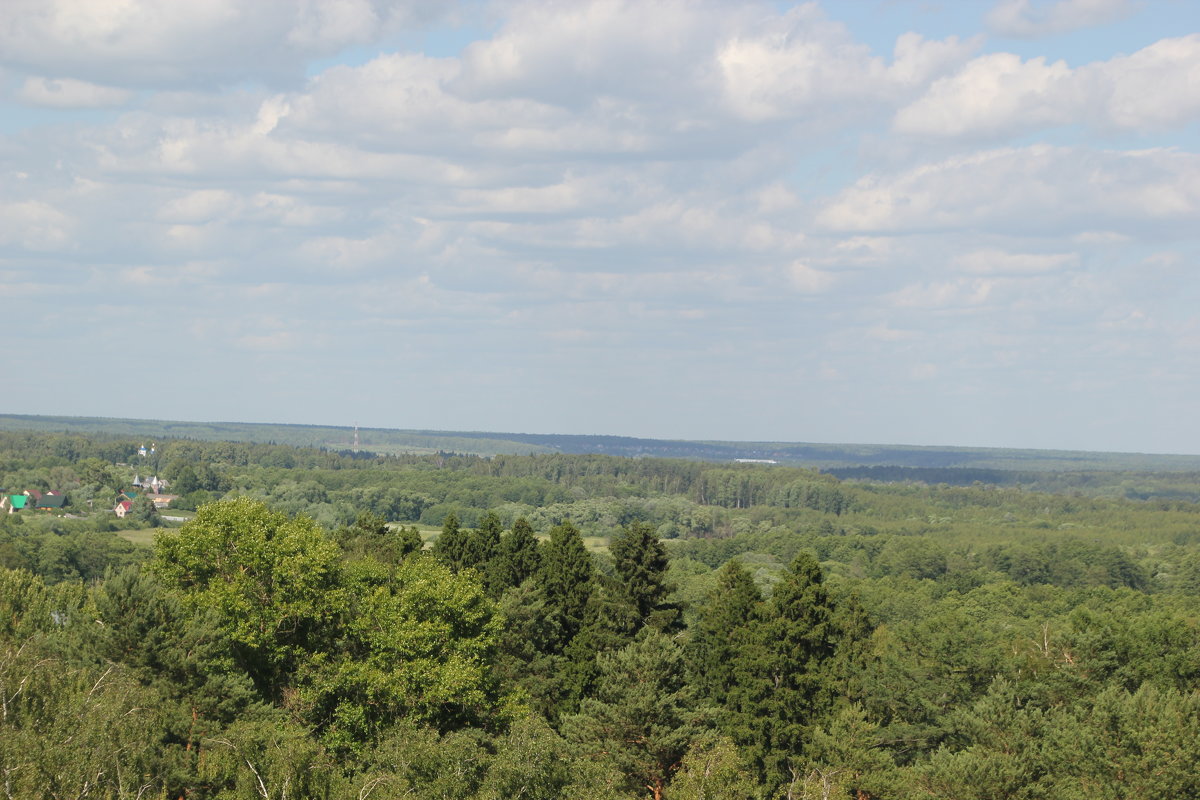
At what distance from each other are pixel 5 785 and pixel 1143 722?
43.8m

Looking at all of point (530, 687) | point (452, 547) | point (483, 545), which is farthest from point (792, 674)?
point (452, 547)

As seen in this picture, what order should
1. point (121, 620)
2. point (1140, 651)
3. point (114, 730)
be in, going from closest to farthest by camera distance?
1. point (114, 730)
2. point (121, 620)
3. point (1140, 651)

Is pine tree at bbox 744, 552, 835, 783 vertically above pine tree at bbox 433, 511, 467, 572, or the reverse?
pine tree at bbox 433, 511, 467, 572

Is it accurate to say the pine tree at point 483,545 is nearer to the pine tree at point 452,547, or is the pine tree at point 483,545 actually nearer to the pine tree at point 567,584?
the pine tree at point 452,547

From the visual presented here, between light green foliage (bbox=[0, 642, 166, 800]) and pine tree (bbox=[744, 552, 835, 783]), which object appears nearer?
light green foliage (bbox=[0, 642, 166, 800])

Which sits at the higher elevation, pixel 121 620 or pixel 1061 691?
pixel 121 620

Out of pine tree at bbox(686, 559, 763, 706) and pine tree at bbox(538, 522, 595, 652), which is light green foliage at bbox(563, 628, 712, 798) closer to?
pine tree at bbox(686, 559, 763, 706)

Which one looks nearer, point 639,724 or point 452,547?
point 639,724

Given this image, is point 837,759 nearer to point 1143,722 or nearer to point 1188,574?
point 1143,722

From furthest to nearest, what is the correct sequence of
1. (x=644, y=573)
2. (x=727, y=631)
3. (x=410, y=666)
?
(x=727, y=631), (x=644, y=573), (x=410, y=666)

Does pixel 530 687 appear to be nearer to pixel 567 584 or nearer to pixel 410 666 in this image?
pixel 567 584

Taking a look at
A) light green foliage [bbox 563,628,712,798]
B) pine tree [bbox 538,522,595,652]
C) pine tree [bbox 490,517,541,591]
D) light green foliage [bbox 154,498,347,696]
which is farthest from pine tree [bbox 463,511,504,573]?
light green foliage [bbox 563,628,712,798]

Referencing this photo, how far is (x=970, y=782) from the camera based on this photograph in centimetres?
4984

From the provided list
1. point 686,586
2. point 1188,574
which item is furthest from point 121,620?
point 1188,574
